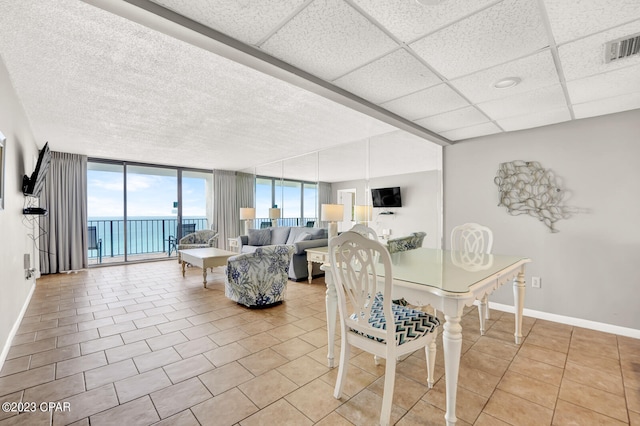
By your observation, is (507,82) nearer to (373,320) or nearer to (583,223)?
(583,223)

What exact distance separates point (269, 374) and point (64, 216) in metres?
5.92

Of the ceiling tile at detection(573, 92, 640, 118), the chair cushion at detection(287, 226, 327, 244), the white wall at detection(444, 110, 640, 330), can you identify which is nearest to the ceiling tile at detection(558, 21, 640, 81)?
the ceiling tile at detection(573, 92, 640, 118)

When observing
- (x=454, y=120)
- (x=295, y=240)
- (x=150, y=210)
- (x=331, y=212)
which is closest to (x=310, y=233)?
(x=295, y=240)

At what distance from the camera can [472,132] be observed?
135 inches

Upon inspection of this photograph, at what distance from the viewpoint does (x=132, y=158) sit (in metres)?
5.95

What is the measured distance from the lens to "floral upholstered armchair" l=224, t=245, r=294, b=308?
328cm

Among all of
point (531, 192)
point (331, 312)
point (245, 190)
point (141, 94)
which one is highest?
point (141, 94)

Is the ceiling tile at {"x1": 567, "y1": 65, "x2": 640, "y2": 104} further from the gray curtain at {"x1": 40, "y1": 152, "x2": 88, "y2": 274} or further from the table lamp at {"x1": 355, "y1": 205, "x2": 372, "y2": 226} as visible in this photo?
the gray curtain at {"x1": 40, "y1": 152, "x2": 88, "y2": 274}

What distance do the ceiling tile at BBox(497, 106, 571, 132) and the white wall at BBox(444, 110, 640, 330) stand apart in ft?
0.47

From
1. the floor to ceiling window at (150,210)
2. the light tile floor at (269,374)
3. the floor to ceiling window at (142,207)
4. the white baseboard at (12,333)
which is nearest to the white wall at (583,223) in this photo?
the light tile floor at (269,374)

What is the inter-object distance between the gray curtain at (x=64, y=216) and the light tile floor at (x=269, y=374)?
2.70 m

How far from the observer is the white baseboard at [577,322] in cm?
269

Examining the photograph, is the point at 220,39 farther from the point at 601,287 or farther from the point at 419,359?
the point at 601,287

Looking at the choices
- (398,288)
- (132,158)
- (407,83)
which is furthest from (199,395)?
(132,158)
